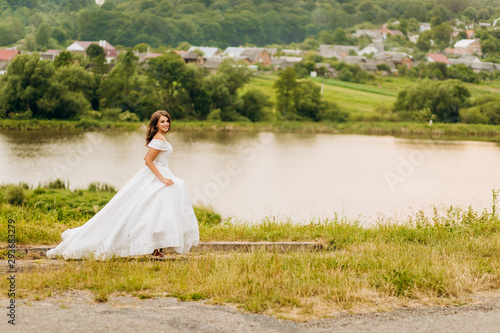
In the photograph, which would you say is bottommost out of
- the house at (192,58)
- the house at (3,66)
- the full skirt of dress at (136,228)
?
the full skirt of dress at (136,228)

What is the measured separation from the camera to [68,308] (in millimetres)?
4590

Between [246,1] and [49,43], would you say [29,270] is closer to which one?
[49,43]

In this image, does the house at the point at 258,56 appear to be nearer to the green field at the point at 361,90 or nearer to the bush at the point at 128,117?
the green field at the point at 361,90

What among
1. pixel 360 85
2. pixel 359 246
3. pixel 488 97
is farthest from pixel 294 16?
pixel 359 246

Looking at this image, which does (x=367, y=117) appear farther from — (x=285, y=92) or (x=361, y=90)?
(x=361, y=90)

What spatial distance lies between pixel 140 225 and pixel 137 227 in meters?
0.04

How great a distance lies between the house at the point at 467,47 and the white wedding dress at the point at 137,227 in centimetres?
12048

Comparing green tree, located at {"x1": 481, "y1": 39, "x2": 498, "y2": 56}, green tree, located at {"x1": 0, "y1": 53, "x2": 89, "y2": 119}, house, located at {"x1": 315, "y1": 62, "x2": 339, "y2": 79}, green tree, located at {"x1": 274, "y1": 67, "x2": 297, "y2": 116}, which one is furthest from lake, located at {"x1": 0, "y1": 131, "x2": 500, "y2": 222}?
green tree, located at {"x1": 481, "y1": 39, "x2": 498, "y2": 56}

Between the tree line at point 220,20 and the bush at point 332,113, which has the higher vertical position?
the tree line at point 220,20

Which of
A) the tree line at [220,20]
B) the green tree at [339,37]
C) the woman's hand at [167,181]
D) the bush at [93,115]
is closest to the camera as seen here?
the woman's hand at [167,181]

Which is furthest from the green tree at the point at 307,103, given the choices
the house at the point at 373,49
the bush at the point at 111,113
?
the house at the point at 373,49

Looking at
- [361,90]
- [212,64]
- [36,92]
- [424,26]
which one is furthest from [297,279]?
[424,26]

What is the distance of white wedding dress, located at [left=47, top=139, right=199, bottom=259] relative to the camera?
6.14 m

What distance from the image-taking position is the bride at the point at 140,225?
614 cm
